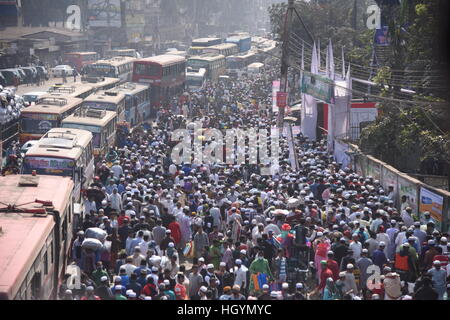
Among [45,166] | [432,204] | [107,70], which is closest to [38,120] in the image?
[45,166]

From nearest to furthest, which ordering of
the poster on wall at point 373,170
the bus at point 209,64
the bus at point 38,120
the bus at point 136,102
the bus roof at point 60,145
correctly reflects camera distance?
the bus roof at point 60,145 → the poster on wall at point 373,170 → the bus at point 38,120 → the bus at point 136,102 → the bus at point 209,64

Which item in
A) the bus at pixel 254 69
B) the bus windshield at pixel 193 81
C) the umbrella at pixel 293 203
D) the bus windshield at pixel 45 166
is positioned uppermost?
the bus windshield at pixel 45 166

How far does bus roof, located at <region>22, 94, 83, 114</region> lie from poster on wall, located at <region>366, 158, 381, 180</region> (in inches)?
364

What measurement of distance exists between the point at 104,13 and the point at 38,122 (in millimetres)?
53060

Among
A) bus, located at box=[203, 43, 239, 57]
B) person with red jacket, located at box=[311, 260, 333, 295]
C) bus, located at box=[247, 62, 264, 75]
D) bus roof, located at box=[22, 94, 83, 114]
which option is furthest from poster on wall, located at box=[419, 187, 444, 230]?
bus, located at box=[247, 62, 264, 75]

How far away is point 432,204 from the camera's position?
17.5 m

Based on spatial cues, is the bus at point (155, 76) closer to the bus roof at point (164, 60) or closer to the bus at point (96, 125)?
the bus roof at point (164, 60)

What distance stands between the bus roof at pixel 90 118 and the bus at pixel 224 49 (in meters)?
35.2

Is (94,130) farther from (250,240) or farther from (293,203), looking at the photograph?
(250,240)

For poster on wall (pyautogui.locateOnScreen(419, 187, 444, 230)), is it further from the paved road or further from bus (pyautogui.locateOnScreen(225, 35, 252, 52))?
bus (pyautogui.locateOnScreen(225, 35, 252, 52))

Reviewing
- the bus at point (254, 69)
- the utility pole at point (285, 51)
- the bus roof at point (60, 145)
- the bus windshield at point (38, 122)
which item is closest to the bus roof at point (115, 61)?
the utility pole at point (285, 51)

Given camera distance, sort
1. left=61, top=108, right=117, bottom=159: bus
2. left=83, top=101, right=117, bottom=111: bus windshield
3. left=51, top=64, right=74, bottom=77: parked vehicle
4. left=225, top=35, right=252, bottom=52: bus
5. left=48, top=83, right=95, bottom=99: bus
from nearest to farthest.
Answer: left=61, top=108, right=117, bottom=159: bus
left=83, top=101, right=117, bottom=111: bus windshield
left=48, top=83, right=95, bottom=99: bus
left=51, top=64, right=74, bottom=77: parked vehicle
left=225, top=35, right=252, bottom=52: bus

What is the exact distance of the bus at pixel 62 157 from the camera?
1741 centimetres

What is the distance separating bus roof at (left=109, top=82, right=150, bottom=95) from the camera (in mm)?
34131
